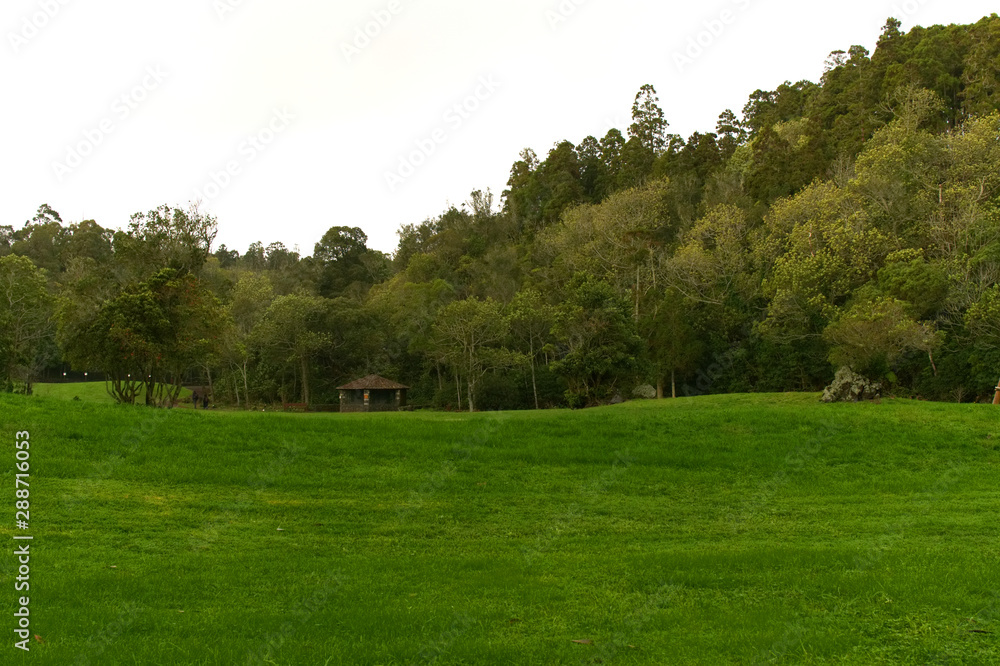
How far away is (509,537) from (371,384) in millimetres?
41181

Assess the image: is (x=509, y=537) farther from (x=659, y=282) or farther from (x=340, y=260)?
(x=340, y=260)

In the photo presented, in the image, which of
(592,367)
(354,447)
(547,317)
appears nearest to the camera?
(354,447)

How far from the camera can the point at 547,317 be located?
4750cm

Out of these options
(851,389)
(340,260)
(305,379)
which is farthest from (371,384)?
(851,389)

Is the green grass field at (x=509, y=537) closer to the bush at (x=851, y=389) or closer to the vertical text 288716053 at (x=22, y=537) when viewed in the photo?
the vertical text 288716053 at (x=22, y=537)

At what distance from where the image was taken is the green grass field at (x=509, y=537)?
18.9 ft

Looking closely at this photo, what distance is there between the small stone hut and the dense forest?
145cm

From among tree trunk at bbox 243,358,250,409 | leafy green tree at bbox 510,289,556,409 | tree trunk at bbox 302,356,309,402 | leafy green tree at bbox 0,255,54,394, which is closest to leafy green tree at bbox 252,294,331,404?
tree trunk at bbox 302,356,309,402

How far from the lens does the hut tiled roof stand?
165ft

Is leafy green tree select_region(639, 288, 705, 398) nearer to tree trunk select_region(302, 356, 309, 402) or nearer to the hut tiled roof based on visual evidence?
the hut tiled roof

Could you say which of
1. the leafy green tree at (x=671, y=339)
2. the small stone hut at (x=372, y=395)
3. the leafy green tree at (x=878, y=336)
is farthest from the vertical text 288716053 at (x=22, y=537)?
the small stone hut at (x=372, y=395)

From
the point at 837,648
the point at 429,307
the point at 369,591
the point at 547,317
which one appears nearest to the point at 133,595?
the point at 369,591

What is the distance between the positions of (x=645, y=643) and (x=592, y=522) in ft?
17.5

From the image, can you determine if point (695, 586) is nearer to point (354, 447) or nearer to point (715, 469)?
point (715, 469)
